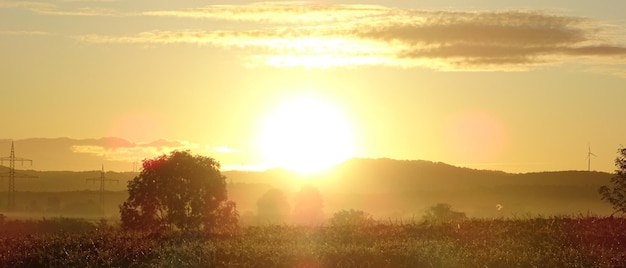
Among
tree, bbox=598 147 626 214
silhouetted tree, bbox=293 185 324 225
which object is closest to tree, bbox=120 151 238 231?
tree, bbox=598 147 626 214

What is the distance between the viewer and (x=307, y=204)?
488 feet

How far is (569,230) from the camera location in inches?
921

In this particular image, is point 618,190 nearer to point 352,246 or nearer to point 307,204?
point 352,246

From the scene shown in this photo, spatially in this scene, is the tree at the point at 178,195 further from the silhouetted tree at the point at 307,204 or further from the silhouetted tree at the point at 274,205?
the silhouetted tree at the point at 274,205

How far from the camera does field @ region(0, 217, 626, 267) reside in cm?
1906

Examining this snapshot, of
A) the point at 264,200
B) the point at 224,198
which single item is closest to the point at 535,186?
the point at 264,200

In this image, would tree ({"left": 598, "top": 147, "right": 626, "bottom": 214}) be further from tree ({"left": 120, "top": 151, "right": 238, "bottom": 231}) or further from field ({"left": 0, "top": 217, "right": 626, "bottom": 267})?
tree ({"left": 120, "top": 151, "right": 238, "bottom": 231})

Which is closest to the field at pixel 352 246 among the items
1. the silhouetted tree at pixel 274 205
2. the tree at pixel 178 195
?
the tree at pixel 178 195

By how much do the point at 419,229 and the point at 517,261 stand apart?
16.8 feet

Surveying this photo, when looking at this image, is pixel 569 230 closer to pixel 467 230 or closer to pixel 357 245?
pixel 467 230

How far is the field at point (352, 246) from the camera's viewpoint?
62.5 ft

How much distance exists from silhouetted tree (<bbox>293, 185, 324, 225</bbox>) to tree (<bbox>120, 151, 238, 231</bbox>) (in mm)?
84890

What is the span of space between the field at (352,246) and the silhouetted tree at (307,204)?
117 metres

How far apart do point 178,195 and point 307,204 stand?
95.9 m
